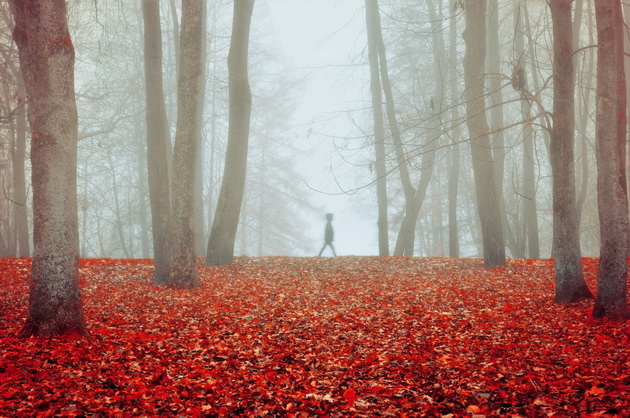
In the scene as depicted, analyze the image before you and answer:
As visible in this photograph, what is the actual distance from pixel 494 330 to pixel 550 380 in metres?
1.94

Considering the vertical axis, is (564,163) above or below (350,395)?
above

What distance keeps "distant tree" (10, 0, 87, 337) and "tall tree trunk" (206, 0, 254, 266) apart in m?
6.10

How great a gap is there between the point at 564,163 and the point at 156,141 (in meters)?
7.26

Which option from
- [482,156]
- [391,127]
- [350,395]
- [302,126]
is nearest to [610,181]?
[350,395]

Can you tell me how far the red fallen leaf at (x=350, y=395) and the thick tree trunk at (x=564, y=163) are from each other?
4866 mm

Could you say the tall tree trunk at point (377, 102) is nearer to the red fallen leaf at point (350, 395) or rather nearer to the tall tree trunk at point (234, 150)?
the tall tree trunk at point (234, 150)

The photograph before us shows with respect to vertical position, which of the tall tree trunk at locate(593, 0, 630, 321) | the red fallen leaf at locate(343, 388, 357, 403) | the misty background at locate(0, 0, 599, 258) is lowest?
the red fallen leaf at locate(343, 388, 357, 403)

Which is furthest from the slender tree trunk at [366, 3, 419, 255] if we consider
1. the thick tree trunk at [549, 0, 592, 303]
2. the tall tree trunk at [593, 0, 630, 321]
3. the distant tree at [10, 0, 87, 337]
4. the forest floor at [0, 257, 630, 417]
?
the distant tree at [10, 0, 87, 337]

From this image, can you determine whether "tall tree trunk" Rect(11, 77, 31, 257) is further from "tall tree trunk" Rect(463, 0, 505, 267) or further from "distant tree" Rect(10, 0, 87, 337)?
"tall tree trunk" Rect(463, 0, 505, 267)

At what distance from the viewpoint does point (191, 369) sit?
5.29m

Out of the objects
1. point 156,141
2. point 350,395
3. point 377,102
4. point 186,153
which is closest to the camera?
point 350,395

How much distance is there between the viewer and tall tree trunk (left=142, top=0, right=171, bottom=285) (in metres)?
9.89

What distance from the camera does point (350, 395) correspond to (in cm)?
452

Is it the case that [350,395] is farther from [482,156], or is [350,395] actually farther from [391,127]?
[391,127]
